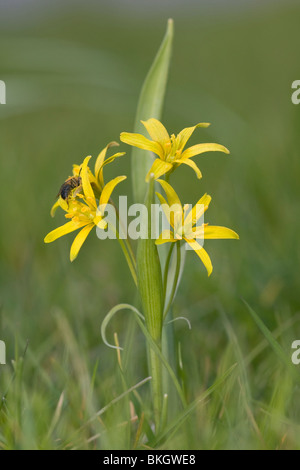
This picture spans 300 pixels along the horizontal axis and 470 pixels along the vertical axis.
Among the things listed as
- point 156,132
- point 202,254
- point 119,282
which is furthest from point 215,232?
point 119,282

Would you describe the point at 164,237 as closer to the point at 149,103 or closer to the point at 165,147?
the point at 165,147

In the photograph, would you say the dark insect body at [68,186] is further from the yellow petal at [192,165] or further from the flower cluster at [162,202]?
the yellow petal at [192,165]

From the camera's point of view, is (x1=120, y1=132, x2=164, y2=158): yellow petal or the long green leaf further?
the long green leaf

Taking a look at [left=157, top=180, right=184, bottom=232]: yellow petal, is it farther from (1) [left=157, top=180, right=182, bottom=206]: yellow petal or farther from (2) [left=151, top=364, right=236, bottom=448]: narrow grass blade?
(2) [left=151, top=364, right=236, bottom=448]: narrow grass blade

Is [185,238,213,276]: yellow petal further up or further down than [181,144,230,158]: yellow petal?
further down

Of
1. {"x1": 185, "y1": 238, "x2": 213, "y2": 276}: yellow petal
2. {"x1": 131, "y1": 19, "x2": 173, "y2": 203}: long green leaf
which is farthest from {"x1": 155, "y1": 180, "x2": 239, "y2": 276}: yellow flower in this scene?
{"x1": 131, "y1": 19, "x2": 173, "y2": 203}: long green leaf
